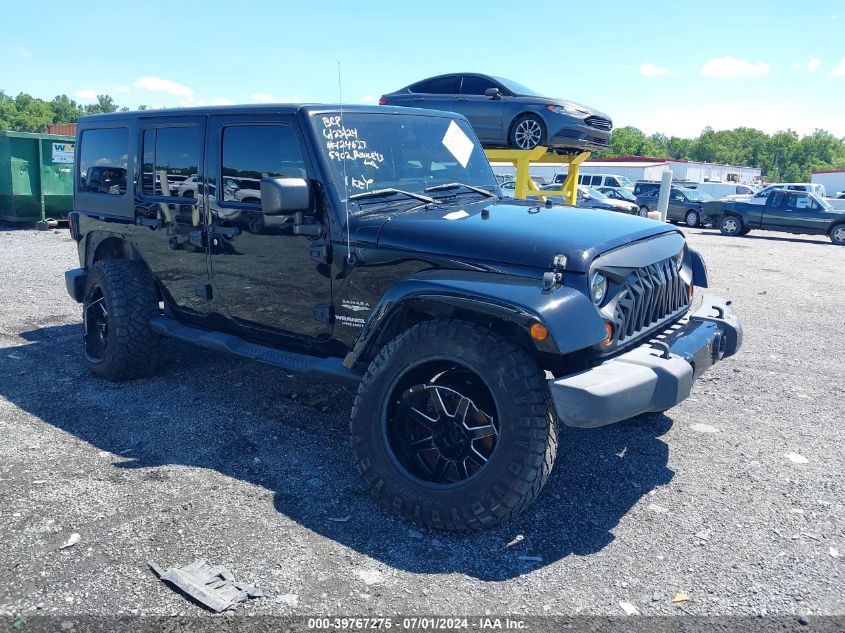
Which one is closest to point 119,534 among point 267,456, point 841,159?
point 267,456

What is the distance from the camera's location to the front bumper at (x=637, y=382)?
9.60ft

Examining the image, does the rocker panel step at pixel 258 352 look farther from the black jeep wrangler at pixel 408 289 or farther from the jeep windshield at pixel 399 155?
the jeep windshield at pixel 399 155

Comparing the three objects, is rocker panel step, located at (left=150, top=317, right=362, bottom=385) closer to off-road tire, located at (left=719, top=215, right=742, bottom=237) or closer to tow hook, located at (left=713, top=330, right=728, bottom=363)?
tow hook, located at (left=713, top=330, right=728, bottom=363)

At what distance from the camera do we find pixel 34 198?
15.6 m

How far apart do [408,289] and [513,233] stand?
23.0 inches

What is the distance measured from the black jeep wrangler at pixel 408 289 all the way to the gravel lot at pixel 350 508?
32cm

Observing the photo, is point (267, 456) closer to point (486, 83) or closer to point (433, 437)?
point (433, 437)

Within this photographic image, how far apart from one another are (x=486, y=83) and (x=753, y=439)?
7.44 meters

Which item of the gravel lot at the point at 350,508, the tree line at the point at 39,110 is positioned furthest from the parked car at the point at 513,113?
the tree line at the point at 39,110

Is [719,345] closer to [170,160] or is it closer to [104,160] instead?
[170,160]

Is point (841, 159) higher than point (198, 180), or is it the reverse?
point (841, 159)

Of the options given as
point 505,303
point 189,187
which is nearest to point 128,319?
point 189,187

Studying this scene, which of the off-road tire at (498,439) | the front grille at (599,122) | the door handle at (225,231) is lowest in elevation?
the off-road tire at (498,439)

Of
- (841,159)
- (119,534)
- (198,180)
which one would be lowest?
(119,534)
